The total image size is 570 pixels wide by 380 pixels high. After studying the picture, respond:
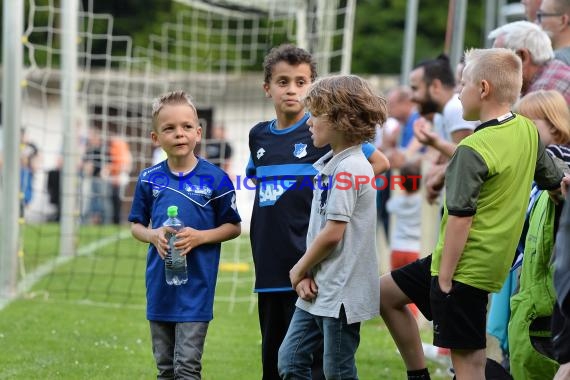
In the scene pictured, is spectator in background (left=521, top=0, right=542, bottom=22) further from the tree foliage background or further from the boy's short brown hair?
the tree foliage background

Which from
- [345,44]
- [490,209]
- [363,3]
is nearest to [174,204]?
[490,209]

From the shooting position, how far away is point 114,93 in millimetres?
20875

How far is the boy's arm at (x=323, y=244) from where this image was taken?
4.40 m

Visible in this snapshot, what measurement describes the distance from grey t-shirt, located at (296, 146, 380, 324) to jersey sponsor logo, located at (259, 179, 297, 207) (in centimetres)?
49

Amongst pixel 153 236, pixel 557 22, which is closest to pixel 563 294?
pixel 153 236

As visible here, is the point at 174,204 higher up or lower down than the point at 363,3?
lower down

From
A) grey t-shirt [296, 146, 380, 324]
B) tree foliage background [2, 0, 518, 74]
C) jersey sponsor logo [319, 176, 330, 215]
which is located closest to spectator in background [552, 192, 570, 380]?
grey t-shirt [296, 146, 380, 324]

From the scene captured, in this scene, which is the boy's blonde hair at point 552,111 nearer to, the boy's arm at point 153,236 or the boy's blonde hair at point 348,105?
the boy's blonde hair at point 348,105

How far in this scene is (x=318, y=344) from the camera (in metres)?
4.66

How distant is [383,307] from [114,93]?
1653 cm

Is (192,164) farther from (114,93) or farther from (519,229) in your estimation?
(114,93)

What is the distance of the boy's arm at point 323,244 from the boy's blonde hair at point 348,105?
434 millimetres

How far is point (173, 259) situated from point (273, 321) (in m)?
0.63

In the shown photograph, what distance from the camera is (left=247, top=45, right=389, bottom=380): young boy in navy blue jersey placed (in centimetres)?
504
